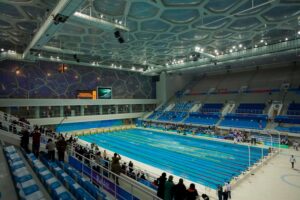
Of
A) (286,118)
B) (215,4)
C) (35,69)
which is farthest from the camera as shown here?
(35,69)

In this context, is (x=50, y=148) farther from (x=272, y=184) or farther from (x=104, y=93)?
(x=104, y=93)

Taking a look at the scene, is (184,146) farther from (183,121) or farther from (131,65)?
(131,65)

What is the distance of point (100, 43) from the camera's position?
16109mm

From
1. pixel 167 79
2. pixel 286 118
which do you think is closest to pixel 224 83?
pixel 167 79

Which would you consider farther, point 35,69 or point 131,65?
point 131,65

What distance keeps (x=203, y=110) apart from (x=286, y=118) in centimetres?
1023

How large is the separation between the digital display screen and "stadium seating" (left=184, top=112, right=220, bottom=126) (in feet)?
37.5

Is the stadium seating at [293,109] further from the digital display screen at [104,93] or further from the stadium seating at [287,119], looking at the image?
the digital display screen at [104,93]

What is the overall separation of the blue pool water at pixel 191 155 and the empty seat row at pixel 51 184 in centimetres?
787

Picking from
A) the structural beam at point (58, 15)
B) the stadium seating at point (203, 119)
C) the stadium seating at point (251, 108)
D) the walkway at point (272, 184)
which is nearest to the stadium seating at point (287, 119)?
the stadium seating at point (251, 108)

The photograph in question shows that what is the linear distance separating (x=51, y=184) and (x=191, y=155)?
12.0m

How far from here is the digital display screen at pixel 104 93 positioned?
1040 inches

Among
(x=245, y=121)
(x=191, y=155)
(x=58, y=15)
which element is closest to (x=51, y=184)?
(x=58, y=15)

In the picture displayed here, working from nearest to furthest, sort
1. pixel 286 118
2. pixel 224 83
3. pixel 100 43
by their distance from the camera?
pixel 100 43, pixel 286 118, pixel 224 83
